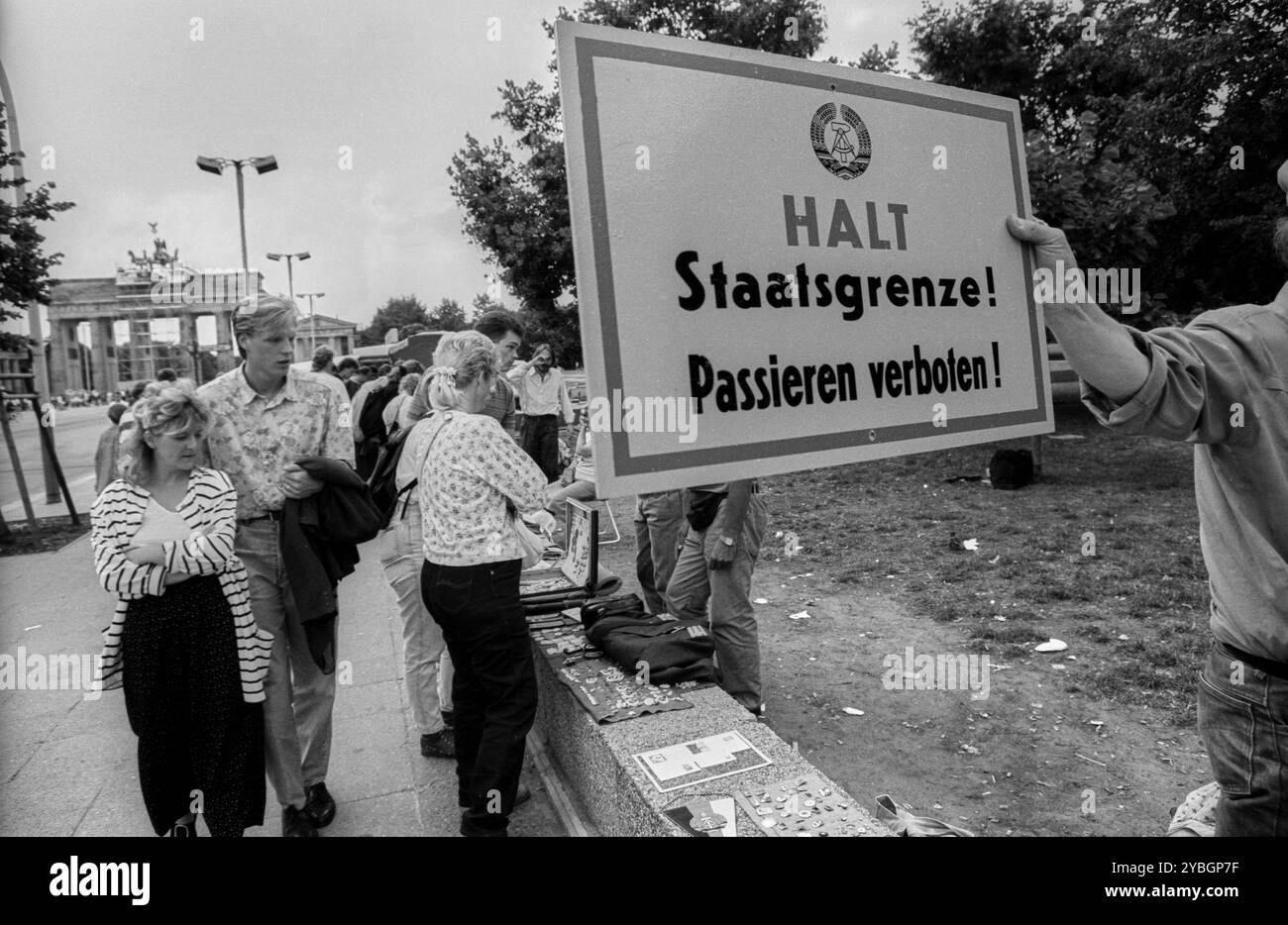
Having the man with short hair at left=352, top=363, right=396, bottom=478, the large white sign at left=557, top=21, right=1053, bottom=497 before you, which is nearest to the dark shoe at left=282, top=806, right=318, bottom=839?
the large white sign at left=557, top=21, right=1053, bottom=497

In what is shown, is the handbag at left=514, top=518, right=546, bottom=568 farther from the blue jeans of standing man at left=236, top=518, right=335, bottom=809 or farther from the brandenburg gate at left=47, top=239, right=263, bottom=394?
the brandenburg gate at left=47, top=239, right=263, bottom=394

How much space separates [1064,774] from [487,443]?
3.02 metres

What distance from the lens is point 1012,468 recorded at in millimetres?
10484

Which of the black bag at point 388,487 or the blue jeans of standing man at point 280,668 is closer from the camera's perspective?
the blue jeans of standing man at point 280,668

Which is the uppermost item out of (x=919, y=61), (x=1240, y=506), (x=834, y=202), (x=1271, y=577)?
(x=919, y=61)

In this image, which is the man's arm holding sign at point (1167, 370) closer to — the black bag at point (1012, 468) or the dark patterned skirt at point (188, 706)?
the dark patterned skirt at point (188, 706)

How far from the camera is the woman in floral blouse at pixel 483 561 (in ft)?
10.1

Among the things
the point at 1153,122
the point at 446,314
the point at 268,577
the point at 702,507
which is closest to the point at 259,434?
the point at 268,577

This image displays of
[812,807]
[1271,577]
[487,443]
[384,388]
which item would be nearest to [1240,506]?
[1271,577]

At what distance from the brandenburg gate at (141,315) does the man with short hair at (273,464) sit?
2727mm

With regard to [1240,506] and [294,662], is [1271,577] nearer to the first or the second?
[1240,506]

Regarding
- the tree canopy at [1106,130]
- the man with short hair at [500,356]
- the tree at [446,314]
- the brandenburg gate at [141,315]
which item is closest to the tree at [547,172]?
the tree canopy at [1106,130]

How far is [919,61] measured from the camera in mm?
13766

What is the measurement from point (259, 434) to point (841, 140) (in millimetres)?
2593
